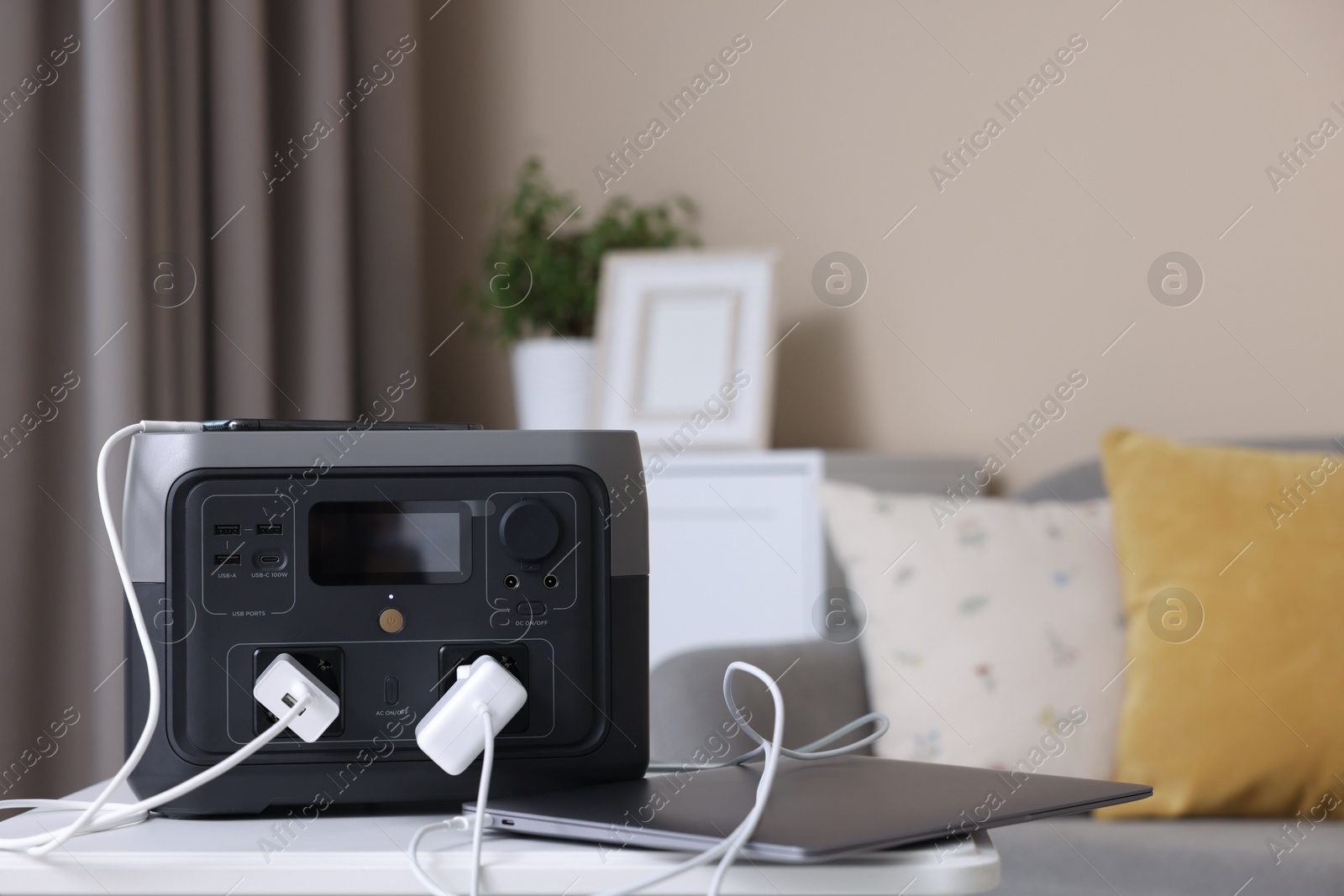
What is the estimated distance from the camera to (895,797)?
1.91 feet

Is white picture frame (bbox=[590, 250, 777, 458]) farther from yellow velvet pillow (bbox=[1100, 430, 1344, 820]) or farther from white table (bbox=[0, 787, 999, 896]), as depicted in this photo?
white table (bbox=[0, 787, 999, 896])

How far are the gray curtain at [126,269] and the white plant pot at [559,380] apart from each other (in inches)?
12.5

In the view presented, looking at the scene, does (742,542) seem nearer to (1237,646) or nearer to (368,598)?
(1237,646)

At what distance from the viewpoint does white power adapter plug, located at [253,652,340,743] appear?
0.62 meters

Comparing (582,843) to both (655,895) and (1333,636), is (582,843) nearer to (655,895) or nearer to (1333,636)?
(655,895)

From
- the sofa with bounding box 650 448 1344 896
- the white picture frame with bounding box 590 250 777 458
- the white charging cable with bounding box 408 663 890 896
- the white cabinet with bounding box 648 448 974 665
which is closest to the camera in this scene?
the white charging cable with bounding box 408 663 890 896

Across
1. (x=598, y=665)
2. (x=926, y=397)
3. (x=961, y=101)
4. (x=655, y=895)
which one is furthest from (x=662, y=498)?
(x=655, y=895)

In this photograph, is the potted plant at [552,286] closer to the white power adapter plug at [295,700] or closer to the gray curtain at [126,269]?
the gray curtain at [126,269]

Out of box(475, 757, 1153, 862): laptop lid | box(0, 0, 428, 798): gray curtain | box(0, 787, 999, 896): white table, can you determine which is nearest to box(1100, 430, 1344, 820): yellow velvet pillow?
box(475, 757, 1153, 862): laptop lid

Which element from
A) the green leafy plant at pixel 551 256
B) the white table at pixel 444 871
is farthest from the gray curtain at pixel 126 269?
the white table at pixel 444 871

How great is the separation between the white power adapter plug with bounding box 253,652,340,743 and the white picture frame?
1388 millimetres

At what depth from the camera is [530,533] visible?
64 centimetres

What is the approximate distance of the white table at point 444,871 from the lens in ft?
1.66

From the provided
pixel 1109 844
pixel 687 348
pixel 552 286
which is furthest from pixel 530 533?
pixel 552 286
